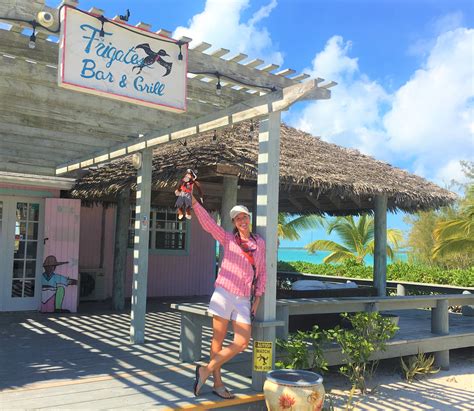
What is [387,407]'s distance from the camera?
4.99m

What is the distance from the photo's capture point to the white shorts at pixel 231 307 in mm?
4223

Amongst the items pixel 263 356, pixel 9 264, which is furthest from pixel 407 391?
pixel 9 264

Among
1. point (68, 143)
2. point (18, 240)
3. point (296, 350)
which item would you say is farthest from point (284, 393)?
point (18, 240)

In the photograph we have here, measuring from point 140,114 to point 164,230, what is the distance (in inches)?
278

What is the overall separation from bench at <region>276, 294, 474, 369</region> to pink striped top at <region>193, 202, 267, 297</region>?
1025 millimetres

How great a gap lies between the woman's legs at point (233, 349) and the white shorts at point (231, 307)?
0.05 meters

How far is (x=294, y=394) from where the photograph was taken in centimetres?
380

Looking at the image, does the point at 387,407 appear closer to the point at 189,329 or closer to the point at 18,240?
the point at 189,329

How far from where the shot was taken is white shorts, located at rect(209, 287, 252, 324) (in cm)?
422

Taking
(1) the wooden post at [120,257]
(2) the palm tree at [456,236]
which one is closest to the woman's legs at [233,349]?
(1) the wooden post at [120,257]

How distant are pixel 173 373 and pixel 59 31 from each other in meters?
3.29

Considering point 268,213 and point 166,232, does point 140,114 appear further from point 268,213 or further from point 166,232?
point 166,232

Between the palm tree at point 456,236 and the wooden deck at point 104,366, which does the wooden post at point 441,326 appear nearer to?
the wooden deck at point 104,366

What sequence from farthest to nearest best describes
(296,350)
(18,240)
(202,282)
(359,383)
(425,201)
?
(202,282)
(18,240)
(425,201)
(359,383)
(296,350)
